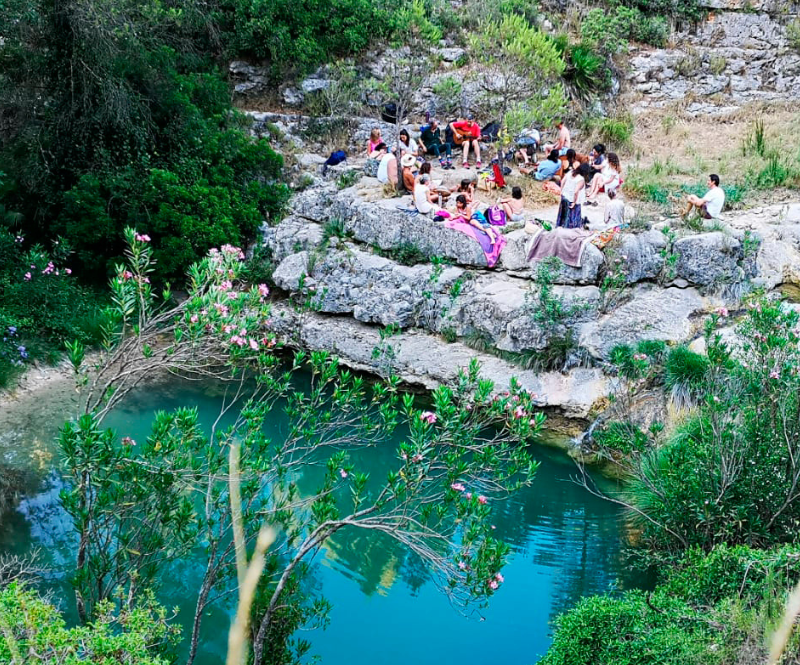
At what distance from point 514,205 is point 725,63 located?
356 inches

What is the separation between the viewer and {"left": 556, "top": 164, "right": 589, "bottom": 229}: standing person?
1149 cm

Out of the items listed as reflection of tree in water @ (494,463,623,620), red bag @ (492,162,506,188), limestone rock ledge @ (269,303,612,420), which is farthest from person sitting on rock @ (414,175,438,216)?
reflection of tree in water @ (494,463,623,620)

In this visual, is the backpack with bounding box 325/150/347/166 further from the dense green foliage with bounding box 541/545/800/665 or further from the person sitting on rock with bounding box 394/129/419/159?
the dense green foliage with bounding box 541/545/800/665

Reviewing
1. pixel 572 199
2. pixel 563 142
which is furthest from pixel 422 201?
pixel 563 142

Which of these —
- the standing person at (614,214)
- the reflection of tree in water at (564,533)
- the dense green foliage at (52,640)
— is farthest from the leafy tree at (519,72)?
the dense green foliage at (52,640)

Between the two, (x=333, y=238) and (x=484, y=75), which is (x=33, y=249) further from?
(x=484, y=75)

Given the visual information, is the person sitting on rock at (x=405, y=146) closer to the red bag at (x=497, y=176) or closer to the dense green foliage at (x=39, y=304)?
the red bag at (x=497, y=176)

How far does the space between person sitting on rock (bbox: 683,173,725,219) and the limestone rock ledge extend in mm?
3333

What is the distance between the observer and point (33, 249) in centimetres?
1202

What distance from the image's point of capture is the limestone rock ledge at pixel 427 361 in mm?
10719

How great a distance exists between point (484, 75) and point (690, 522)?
1056cm

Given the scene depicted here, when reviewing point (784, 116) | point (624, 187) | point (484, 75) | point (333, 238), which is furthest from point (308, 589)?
point (784, 116)

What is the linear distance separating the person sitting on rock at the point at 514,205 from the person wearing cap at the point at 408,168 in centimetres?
156

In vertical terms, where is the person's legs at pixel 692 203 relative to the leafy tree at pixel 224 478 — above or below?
below
